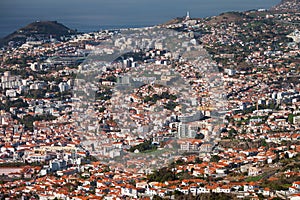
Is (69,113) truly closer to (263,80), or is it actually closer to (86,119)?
(86,119)

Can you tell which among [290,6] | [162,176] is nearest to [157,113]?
[162,176]

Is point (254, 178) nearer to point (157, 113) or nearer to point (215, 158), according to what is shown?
point (215, 158)


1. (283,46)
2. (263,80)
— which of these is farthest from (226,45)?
(263,80)

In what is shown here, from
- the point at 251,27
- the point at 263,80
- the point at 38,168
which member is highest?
the point at 251,27

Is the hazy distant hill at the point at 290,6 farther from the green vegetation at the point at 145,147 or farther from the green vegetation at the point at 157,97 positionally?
the green vegetation at the point at 145,147

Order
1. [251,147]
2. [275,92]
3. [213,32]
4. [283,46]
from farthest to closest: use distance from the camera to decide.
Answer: [213,32], [283,46], [275,92], [251,147]

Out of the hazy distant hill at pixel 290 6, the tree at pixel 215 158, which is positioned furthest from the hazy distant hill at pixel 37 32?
the tree at pixel 215 158
